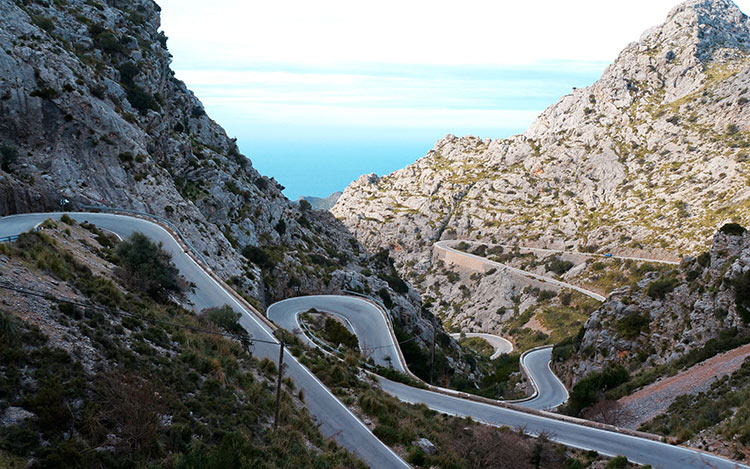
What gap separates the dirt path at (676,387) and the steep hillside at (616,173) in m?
52.9

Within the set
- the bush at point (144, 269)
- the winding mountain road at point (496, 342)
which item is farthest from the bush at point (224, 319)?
the winding mountain road at point (496, 342)

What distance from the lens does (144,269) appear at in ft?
68.3

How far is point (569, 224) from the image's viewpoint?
98625 mm

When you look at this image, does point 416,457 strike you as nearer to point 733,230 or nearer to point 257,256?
point 733,230

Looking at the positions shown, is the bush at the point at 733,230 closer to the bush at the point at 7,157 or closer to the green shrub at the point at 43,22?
the bush at the point at 7,157

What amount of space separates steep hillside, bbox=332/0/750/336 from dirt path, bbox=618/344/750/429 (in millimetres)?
52915

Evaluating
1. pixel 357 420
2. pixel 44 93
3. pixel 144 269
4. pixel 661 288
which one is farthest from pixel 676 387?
Answer: pixel 44 93

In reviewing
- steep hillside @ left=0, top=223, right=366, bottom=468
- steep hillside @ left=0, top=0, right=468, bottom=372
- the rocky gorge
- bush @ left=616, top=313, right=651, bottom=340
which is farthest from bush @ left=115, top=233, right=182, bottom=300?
the rocky gorge

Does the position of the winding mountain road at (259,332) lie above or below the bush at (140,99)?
below

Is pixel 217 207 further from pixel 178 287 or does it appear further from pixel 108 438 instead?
pixel 108 438

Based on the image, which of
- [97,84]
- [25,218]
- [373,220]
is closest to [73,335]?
[25,218]

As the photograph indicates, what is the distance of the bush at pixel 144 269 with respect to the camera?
2025 cm

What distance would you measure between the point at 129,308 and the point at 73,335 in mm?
3548

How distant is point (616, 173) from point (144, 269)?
10391 cm
